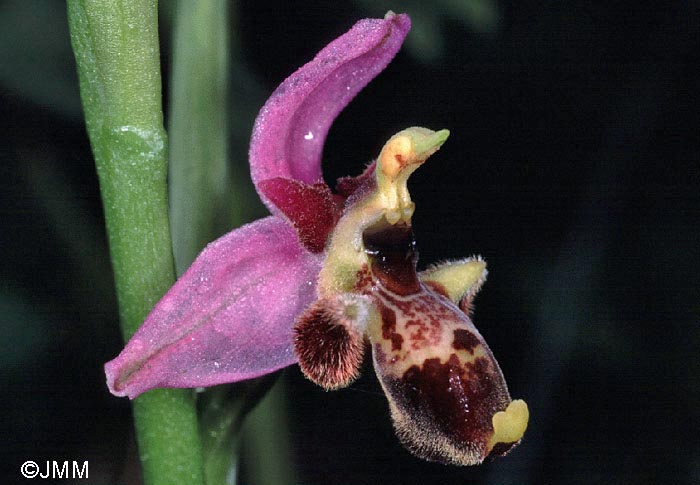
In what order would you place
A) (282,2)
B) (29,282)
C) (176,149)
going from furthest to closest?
(282,2) → (29,282) → (176,149)

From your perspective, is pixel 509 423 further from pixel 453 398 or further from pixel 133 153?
pixel 133 153

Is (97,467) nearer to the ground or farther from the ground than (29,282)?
nearer to the ground

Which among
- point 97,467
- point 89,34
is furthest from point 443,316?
point 97,467

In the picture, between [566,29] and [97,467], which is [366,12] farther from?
[97,467]

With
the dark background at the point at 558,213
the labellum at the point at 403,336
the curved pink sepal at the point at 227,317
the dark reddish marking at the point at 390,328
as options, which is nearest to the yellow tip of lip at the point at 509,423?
the labellum at the point at 403,336

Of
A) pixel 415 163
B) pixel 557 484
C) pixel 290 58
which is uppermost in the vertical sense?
pixel 290 58

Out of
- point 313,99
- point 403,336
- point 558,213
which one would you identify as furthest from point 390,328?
point 558,213

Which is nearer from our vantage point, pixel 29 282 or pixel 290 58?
pixel 29 282

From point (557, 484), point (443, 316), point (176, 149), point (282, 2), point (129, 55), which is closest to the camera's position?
point (129, 55)
